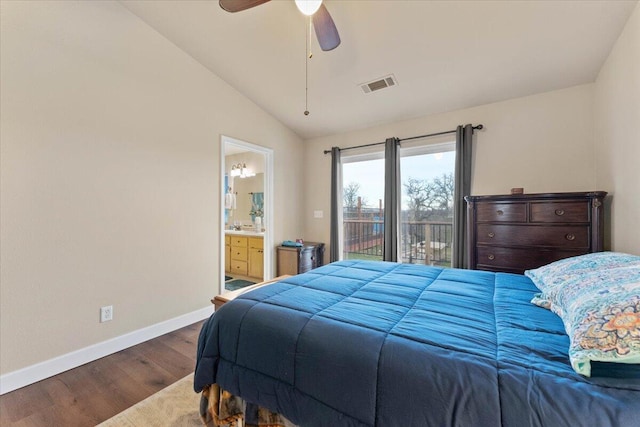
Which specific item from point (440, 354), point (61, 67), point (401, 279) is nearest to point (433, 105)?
point (401, 279)

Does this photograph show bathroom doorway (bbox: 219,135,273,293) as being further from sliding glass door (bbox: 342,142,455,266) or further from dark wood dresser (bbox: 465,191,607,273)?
dark wood dresser (bbox: 465,191,607,273)

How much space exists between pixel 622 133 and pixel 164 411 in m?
3.77

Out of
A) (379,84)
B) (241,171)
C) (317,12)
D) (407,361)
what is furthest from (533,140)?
(241,171)

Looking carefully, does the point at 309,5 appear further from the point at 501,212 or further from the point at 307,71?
the point at 501,212

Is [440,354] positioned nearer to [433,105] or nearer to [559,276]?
[559,276]

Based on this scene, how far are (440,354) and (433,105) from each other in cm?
311

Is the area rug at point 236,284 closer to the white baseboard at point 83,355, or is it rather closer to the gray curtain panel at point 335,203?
the white baseboard at point 83,355

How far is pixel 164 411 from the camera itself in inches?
65.7

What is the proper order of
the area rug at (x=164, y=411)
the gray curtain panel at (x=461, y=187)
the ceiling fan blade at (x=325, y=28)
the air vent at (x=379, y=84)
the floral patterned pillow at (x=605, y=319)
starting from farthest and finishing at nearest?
the gray curtain panel at (x=461, y=187)
the air vent at (x=379, y=84)
the ceiling fan blade at (x=325, y=28)
the area rug at (x=164, y=411)
the floral patterned pillow at (x=605, y=319)

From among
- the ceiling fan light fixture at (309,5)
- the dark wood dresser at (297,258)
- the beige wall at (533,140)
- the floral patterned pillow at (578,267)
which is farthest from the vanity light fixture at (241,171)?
the floral patterned pillow at (578,267)

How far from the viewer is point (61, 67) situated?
2135 mm

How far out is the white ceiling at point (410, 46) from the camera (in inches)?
83.4

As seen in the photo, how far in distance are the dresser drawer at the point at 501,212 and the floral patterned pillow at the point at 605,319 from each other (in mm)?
1572

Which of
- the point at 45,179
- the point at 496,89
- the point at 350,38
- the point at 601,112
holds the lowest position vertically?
the point at 45,179
